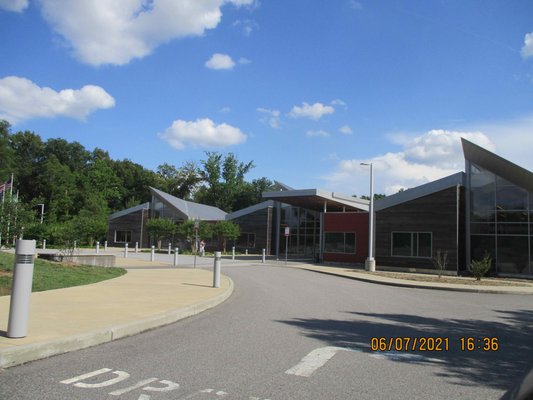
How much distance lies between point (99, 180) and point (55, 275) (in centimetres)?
6959

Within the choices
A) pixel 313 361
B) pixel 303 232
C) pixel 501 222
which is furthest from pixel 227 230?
pixel 313 361

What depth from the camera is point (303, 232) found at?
50.3 meters

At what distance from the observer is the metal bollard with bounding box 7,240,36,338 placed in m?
6.43

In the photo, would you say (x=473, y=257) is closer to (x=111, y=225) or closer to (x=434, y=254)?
(x=434, y=254)

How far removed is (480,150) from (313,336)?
22910 mm

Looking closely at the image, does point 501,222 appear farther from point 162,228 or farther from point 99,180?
point 99,180

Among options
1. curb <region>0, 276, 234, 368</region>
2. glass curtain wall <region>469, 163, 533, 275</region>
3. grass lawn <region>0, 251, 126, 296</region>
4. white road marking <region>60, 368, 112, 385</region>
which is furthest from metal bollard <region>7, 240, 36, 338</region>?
glass curtain wall <region>469, 163, 533, 275</region>

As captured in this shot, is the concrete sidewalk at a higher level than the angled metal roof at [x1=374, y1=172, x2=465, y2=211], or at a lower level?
lower

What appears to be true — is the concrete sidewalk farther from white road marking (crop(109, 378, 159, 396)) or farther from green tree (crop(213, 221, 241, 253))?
green tree (crop(213, 221, 241, 253))

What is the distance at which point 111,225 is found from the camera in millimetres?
59438

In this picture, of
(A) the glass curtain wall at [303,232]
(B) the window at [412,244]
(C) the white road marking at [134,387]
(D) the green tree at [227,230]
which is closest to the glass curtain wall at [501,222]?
(B) the window at [412,244]

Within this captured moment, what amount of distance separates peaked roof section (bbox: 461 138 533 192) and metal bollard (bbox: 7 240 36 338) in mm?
25505

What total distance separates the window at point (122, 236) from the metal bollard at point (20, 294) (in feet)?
176

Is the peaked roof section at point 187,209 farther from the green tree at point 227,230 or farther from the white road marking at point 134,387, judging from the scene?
the white road marking at point 134,387
